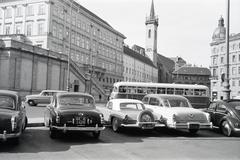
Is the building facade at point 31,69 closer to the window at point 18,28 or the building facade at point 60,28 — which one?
the building facade at point 60,28

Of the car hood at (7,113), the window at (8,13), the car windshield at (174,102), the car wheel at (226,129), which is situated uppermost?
the window at (8,13)

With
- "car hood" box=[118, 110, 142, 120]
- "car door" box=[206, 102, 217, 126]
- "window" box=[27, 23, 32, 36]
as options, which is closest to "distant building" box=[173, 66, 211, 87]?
"window" box=[27, 23, 32, 36]

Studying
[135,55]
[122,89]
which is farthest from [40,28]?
[135,55]

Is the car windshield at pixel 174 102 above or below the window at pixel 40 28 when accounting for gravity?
below

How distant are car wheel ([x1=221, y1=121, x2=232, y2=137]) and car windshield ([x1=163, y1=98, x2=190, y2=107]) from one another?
1.90m

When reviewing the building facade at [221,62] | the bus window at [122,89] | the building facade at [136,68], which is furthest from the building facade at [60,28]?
the building facade at [221,62]

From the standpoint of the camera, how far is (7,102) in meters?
9.76

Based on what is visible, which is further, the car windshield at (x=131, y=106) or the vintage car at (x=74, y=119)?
the car windshield at (x=131, y=106)

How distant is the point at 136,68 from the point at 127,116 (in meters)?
85.3

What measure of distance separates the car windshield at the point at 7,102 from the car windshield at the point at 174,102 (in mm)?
7008

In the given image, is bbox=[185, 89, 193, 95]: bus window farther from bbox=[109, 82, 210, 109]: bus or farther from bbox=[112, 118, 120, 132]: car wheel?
bbox=[112, 118, 120, 132]: car wheel

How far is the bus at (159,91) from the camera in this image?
3125 cm

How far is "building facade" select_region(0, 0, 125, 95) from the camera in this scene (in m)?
50.4

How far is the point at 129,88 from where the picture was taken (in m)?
31.4
